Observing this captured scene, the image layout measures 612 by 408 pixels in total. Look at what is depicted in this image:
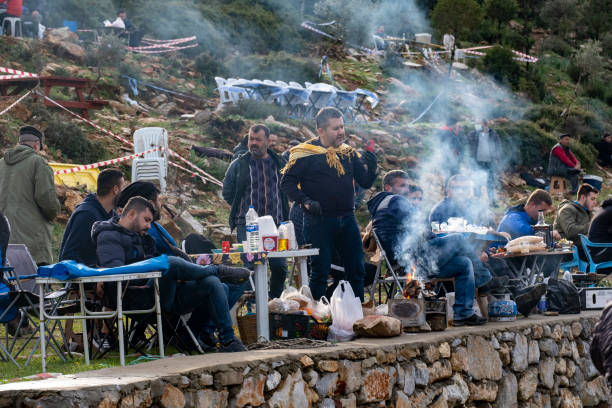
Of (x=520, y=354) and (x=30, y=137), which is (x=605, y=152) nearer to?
(x=520, y=354)

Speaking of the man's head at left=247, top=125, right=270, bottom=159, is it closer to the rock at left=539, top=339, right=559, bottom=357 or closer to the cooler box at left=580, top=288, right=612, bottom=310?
the rock at left=539, top=339, right=559, bottom=357

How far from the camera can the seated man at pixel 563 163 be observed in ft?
58.9

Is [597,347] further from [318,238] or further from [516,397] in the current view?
[516,397]

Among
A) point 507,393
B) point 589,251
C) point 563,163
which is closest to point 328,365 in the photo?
point 507,393

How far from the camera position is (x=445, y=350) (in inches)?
251

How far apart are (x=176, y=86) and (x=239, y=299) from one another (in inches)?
645

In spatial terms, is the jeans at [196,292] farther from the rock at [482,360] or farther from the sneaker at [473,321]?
the sneaker at [473,321]

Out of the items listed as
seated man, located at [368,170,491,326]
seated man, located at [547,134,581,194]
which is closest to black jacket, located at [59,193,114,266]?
seated man, located at [368,170,491,326]

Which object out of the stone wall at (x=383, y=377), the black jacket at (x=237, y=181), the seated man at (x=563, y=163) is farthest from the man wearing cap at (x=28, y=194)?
the seated man at (x=563, y=163)

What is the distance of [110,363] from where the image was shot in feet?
16.7

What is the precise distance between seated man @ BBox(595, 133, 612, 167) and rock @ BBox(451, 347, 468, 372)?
18745 millimetres

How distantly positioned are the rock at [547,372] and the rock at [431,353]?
6.30 ft

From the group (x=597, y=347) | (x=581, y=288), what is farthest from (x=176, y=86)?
(x=597, y=347)

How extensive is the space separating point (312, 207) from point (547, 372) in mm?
2895
